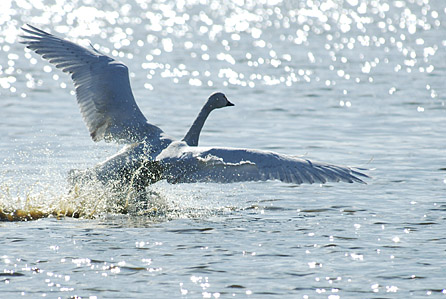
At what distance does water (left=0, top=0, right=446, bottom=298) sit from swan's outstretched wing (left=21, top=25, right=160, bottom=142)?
949 mm

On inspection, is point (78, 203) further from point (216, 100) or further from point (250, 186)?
point (250, 186)

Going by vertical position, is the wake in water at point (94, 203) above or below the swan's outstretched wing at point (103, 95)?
below

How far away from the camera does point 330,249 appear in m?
9.62

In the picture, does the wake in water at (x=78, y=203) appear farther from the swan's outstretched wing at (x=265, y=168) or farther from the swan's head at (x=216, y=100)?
the swan's head at (x=216, y=100)

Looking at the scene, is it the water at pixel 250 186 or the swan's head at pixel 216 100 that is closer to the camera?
the water at pixel 250 186

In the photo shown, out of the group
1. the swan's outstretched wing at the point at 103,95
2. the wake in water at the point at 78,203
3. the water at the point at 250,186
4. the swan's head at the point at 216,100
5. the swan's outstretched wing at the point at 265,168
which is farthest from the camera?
the swan's head at the point at 216,100

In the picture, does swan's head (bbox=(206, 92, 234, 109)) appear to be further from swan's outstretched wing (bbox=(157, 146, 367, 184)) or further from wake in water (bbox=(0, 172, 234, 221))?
swan's outstretched wing (bbox=(157, 146, 367, 184))

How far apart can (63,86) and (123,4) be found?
26.9m

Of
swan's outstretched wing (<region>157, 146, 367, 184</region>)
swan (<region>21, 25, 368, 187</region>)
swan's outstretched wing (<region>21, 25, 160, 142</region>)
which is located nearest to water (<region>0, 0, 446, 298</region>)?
swan (<region>21, 25, 368, 187</region>)

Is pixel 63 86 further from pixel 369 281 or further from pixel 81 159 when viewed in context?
pixel 369 281

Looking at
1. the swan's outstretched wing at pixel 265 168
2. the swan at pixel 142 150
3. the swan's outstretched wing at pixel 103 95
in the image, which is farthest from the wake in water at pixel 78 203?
the swan's outstretched wing at pixel 265 168

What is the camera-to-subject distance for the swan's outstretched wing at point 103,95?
39.4 ft

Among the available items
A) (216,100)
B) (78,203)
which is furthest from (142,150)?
(216,100)

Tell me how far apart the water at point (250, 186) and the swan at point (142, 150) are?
0.50m
